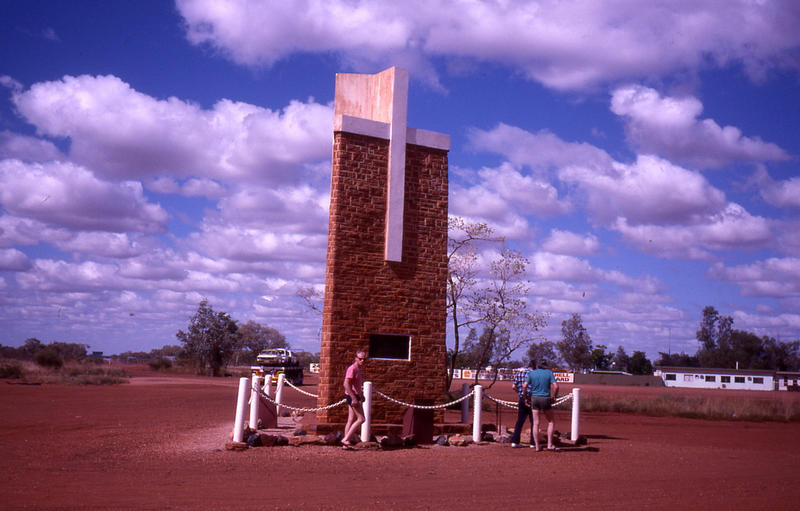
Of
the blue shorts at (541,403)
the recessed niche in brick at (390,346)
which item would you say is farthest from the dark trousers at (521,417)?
the recessed niche in brick at (390,346)

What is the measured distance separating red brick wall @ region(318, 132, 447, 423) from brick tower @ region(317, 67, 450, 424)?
2 cm

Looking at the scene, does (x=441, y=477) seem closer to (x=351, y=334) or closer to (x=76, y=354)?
(x=351, y=334)

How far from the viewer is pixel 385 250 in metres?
15.5

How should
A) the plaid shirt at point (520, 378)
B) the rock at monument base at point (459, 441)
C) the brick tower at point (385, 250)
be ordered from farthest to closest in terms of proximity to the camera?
the plaid shirt at point (520, 378) < the brick tower at point (385, 250) < the rock at monument base at point (459, 441)

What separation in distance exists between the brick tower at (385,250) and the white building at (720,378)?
233ft

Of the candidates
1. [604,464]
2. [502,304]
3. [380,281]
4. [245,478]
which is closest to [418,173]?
[380,281]

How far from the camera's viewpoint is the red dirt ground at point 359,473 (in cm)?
871

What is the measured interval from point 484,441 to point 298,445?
4.26 m

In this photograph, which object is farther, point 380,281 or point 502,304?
point 502,304

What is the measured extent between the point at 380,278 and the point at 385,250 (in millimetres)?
615

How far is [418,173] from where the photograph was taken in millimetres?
16219

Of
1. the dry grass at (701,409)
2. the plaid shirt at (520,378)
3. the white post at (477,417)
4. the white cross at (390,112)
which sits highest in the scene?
the white cross at (390,112)

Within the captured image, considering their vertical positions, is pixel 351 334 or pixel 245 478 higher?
pixel 351 334

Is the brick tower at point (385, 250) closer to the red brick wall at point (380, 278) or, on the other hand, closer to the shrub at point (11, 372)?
the red brick wall at point (380, 278)
